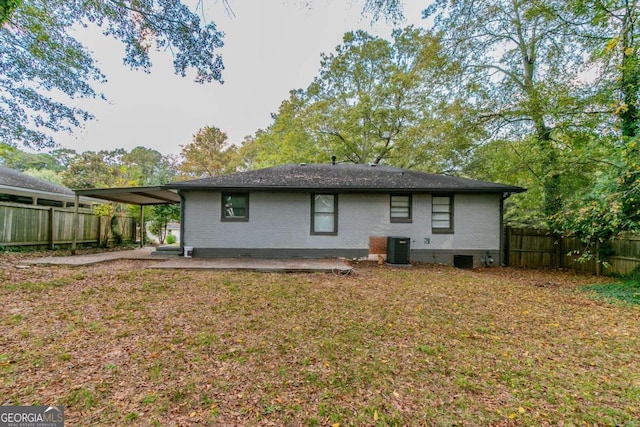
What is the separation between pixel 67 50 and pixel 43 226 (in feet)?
21.0

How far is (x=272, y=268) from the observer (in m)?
7.35

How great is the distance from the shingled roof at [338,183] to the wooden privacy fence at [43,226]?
18.5 feet

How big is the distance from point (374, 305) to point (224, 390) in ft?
9.84

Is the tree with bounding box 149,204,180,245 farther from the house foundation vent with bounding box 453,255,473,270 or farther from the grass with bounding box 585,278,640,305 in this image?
the grass with bounding box 585,278,640,305

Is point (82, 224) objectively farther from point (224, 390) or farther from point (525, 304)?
point (525, 304)

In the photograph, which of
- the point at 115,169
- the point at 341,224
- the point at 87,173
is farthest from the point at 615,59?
the point at 87,173

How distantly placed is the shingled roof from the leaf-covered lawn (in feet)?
14.1

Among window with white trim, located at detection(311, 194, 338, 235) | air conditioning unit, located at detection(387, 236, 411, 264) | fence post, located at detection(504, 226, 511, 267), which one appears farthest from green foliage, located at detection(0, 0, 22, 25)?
fence post, located at detection(504, 226, 511, 267)

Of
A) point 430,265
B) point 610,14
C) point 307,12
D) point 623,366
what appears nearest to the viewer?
point 623,366

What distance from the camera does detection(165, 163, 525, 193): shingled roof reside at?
359 inches

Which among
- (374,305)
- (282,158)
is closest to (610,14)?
(374,305)

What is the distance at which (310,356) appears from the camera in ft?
9.78

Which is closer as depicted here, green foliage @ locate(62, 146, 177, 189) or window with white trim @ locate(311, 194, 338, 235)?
window with white trim @ locate(311, 194, 338, 235)

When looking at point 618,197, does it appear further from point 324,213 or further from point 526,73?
point 526,73
